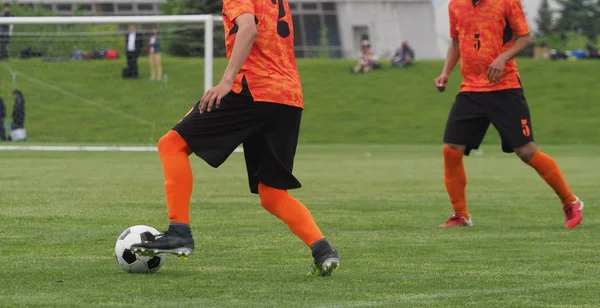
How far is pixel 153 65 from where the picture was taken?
29547mm

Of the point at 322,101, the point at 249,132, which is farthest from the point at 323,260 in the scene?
the point at 322,101

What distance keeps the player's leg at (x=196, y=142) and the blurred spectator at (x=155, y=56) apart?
21.8 meters

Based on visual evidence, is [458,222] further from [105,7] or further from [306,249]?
[105,7]

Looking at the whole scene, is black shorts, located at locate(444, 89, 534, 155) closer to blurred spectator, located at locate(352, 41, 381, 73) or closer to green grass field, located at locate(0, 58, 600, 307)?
green grass field, located at locate(0, 58, 600, 307)

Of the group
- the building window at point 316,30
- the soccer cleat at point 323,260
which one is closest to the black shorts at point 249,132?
the soccer cleat at point 323,260

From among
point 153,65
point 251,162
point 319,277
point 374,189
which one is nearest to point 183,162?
point 251,162

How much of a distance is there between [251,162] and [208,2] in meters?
40.8

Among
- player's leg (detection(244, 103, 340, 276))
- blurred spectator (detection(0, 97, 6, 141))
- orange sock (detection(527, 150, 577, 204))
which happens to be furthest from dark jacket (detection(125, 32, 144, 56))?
player's leg (detection(244, 103, 340, 276))

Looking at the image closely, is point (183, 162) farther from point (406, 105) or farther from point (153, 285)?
point (406, 105)

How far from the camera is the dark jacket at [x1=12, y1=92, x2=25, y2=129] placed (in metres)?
28.8

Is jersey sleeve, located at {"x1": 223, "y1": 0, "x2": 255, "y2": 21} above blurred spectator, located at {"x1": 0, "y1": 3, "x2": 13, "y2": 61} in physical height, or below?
above

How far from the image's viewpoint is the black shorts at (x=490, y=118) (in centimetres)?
988

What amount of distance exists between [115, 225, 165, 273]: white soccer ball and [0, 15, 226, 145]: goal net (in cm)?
1941

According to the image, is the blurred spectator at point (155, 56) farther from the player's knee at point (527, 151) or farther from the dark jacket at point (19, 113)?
the player's knee at point (527, 151)
